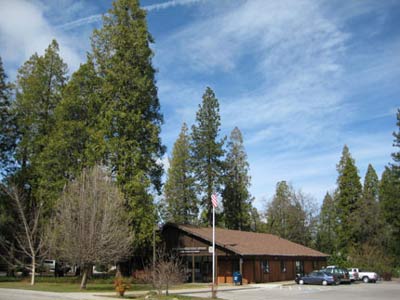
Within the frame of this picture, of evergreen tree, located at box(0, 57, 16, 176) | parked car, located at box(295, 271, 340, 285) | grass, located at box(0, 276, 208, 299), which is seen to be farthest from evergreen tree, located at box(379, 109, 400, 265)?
evergreen tree, located at box(0, 57, 16, 176)

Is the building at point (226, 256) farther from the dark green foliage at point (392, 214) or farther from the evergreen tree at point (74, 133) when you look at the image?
the dark green foliage at point (392, 214)

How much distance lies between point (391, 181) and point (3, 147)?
44290mm

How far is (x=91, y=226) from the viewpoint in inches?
1043

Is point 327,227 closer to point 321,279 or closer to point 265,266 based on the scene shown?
point 265,266

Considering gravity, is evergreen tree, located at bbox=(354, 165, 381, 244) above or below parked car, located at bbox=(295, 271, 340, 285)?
above

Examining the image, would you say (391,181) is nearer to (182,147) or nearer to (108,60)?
(182,147)

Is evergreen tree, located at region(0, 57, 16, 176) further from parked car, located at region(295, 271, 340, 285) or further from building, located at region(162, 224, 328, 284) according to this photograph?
parked car, located at region(295, 271, 340, 285)

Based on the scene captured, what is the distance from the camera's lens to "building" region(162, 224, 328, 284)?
35781 mm

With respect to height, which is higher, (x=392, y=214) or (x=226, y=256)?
(x=392, y=214)

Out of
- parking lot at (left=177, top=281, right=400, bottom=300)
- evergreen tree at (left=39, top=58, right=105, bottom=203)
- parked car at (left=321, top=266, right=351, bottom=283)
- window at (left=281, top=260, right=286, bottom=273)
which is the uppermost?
evergreen tree at (left=39, top=58, right=105, bottom=203)

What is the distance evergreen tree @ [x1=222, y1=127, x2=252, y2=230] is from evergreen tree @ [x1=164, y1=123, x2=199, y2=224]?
416 centimetres

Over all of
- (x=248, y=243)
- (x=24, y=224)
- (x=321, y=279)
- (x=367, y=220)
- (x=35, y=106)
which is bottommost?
(x=321, y=279)

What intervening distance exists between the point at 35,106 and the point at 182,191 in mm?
21429

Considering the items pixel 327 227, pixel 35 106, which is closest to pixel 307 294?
pixel 35 106
